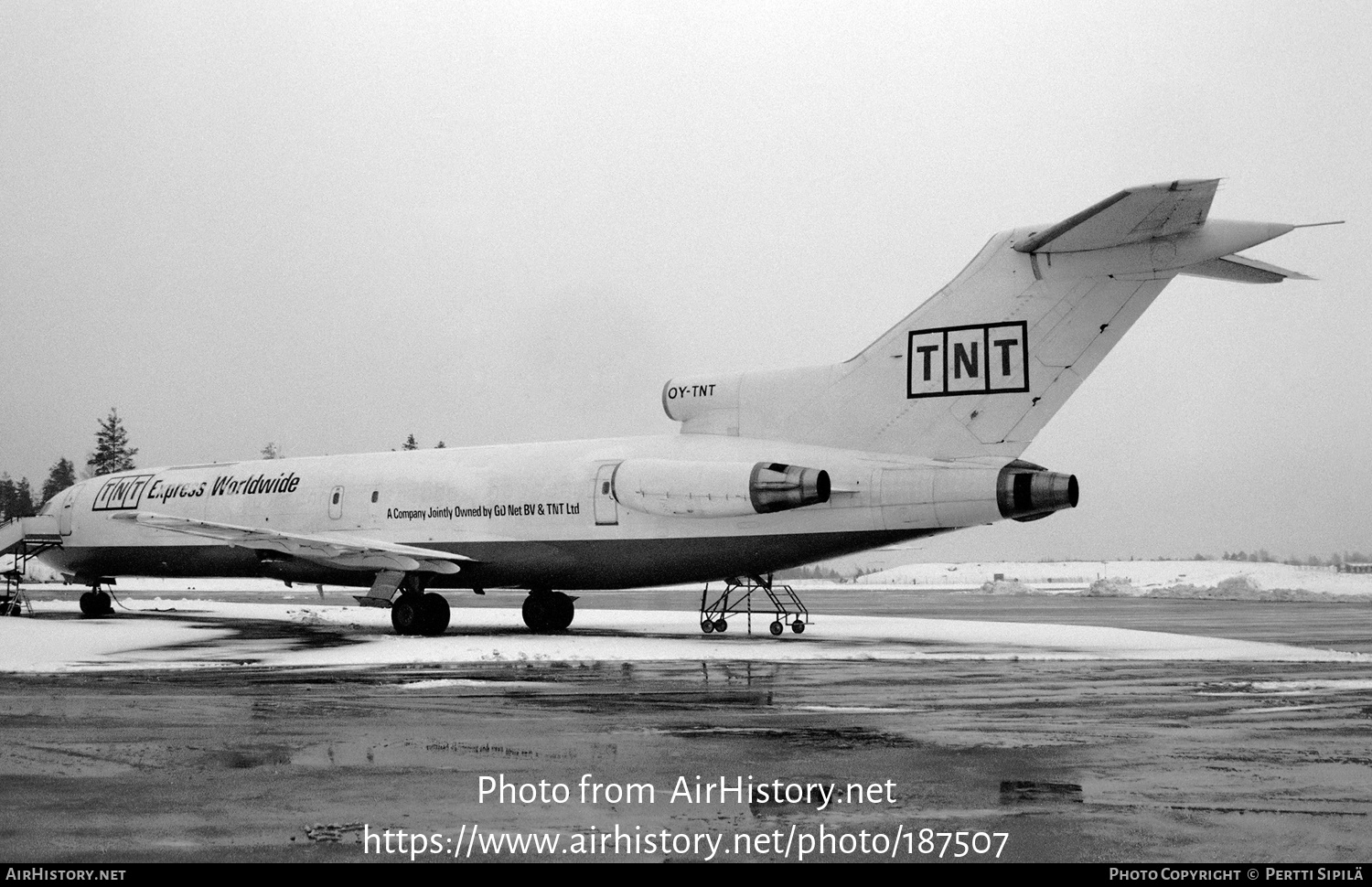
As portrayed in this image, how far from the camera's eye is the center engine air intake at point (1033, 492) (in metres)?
16.8

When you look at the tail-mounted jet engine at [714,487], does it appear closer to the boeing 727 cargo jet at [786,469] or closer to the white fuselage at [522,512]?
the boeing 727 cargo jet at [786,469]

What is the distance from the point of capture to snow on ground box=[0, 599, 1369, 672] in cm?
1658

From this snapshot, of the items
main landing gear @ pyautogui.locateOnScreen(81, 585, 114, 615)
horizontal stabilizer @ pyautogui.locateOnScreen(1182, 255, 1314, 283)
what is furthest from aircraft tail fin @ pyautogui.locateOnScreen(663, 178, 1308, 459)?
main landing gear @ pyautogui.locateOnScreen(81, 585, 114, 615)

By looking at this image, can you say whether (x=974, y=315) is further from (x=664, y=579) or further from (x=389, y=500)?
(x=389, y=500)

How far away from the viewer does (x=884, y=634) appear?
2192cm

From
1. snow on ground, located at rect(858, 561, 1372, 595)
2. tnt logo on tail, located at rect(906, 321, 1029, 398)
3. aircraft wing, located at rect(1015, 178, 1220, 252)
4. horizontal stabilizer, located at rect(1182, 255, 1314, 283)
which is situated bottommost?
snow on ground, located at rect(858, 561, 1372, 595)

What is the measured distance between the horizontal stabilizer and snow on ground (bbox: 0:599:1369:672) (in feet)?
16.9

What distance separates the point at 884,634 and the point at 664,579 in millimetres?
4269

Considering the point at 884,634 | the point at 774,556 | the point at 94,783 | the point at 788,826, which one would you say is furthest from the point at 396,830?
the point at 884,634

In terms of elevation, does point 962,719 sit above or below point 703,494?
below

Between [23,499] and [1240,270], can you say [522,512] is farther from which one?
[23,499]

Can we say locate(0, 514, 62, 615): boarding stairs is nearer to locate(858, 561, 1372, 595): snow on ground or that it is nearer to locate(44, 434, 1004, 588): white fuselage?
locate(44, 434, 1004, 588): white fuselage

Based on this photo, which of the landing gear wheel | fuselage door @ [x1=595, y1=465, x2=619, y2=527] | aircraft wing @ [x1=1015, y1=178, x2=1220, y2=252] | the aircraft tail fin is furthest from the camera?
the landing gear wheel

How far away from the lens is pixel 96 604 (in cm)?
3017
